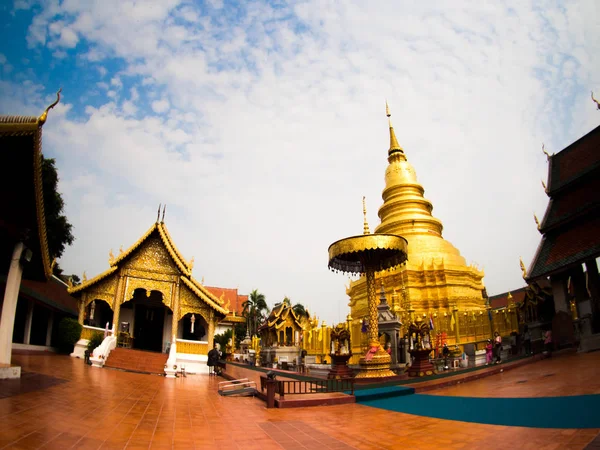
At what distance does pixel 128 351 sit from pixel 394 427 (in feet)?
48.6

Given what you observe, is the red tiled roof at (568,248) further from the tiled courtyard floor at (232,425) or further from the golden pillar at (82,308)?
the golden pillar at (82,308)

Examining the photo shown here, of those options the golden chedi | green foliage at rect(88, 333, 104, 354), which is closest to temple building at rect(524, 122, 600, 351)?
the golden chedi

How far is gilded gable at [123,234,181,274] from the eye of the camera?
19.4m

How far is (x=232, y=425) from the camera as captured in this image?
626 centimetres

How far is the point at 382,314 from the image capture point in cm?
1795

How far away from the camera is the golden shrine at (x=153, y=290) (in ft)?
61.1

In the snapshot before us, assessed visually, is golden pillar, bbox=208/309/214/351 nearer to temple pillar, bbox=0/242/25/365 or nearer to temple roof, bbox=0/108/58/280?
temple roof, bbox=0/108/58/280

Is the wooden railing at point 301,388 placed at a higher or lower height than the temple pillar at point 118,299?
lower

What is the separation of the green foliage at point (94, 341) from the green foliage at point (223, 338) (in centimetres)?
1598

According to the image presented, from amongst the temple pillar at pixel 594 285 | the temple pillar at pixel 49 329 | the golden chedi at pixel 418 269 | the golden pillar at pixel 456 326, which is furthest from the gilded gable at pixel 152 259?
the temple pillar at pixel 594 285

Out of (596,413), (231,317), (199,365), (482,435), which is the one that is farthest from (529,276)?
(231,317)

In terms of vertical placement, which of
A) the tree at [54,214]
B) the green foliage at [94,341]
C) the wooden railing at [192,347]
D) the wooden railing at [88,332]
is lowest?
the wooden railing at [192,347]

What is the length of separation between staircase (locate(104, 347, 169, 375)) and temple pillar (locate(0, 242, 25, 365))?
24.4 feet

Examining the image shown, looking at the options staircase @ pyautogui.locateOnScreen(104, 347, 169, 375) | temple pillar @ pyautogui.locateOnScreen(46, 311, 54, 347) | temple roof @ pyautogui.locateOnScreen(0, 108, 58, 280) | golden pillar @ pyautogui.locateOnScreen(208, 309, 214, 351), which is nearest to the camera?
temple roof @ pyautogui.locateOnScreen(0, 108, 58, 280)
